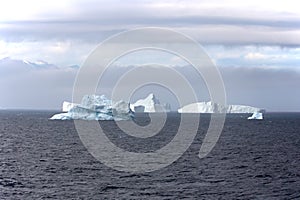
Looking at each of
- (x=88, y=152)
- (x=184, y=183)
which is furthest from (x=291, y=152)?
(x=184, y=183)

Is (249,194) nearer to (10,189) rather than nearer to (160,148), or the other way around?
(10,189)

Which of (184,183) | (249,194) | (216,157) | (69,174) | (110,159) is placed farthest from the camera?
(216,157)

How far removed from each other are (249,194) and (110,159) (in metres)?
33.2

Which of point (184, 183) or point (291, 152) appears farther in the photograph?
point (291, 152)

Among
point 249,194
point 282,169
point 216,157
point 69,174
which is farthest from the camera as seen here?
point 216,157

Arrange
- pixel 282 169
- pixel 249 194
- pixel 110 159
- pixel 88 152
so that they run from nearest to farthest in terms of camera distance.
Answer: pixel 249 194 < pixel 282 169 < pixel 110 159 < pixel 88 152

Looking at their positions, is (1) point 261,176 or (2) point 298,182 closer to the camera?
(2) point 298,182

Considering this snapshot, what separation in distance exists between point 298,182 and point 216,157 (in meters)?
27.4

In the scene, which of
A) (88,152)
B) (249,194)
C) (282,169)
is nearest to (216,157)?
(282,169)

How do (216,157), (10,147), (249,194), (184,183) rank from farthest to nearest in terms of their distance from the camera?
(10,147)
(216,157)
(184,183)
(249,194)

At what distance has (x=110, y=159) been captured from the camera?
3297 inches

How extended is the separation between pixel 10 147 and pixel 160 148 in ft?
91.7

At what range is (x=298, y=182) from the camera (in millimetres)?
62625

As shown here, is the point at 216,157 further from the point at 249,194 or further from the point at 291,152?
the point at 249,194
